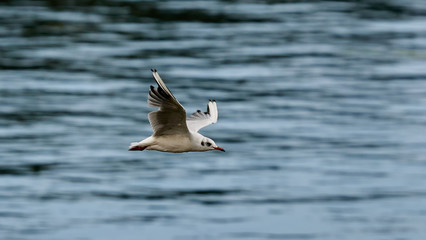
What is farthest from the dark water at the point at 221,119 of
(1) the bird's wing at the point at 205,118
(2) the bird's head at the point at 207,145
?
(2) the bird's head at the point at 207,145

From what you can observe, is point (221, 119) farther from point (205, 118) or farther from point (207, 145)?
point (207, 145)

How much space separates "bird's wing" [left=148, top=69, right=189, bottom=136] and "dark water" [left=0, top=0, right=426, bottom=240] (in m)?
14.0

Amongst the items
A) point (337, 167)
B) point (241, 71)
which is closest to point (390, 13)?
point (241, 71)

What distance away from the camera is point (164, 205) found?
2927 cm

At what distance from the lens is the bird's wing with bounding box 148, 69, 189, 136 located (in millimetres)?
12648

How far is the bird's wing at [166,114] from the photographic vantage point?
12648 millimetres

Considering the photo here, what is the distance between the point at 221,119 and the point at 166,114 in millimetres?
23626

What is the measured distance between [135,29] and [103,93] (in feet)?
32.5

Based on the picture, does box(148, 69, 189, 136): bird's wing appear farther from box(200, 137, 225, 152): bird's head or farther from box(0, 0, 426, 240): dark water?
box(0, 0, 426, 240): dark water

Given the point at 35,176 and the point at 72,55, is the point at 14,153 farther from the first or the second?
the point at 72,55

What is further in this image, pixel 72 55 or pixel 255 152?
pixel 72 55

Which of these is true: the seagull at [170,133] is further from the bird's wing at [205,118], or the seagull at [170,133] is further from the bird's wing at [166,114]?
the bird's wing at [205,118]

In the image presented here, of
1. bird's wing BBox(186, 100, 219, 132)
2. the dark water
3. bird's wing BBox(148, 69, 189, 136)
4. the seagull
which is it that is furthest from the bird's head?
the dark water

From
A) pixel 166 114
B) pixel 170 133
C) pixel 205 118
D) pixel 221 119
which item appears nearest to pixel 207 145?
pixel 170 133
